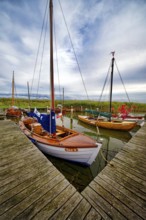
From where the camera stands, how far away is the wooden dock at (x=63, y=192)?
A: 2291 mm

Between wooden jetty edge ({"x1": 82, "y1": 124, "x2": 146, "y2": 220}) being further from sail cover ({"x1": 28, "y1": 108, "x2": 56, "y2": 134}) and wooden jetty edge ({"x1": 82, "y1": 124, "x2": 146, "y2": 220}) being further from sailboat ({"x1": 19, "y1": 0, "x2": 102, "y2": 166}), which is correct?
sail cover ({"x1": 28, "y1": 108, "x2": 56, "y2": 134})

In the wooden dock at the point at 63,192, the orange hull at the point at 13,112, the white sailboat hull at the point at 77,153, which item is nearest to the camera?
the wooden dock at the point at 63,192

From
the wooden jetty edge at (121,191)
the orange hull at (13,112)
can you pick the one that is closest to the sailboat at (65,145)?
the wooden jetty edge at (121,191)

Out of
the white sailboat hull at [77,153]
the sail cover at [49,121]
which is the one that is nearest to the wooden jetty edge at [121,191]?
the white sailboat hull at [77,153]

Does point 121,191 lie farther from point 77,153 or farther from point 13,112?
point 13,112

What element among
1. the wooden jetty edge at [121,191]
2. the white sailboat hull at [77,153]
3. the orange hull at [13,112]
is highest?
the orange hull at [13,112]

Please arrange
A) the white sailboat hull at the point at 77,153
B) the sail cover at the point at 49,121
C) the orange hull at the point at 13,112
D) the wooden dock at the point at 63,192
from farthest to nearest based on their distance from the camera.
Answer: the orange hull at the point at 13,112 → the sail cover at the point at 49,121 → the white sailboat hull at the point at 77,153 → the wooden dock at the point at 63,192

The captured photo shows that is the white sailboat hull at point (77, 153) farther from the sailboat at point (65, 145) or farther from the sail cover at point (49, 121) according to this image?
the sail cover at point (49, 121)

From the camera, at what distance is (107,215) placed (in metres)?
2.32

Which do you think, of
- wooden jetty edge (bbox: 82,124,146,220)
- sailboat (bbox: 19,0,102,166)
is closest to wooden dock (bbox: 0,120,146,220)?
wooden jetty edge (bbox: 82,124,146,220)

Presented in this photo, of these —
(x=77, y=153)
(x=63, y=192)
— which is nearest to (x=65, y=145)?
(x=77, y=153)

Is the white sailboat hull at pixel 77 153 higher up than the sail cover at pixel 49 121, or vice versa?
the sail cover at pixel 49 121

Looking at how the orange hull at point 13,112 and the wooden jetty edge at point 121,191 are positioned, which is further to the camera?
the orange hull at point 13,112

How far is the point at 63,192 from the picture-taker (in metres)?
2.79
